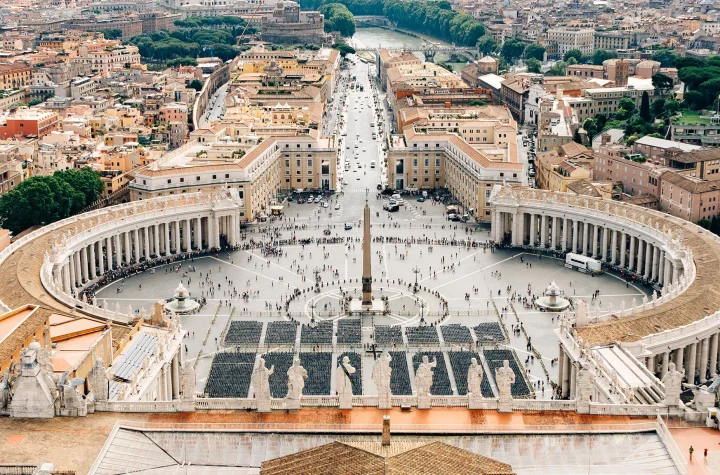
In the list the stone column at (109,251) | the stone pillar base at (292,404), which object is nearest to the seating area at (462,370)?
the stone pillar base at (292,404)

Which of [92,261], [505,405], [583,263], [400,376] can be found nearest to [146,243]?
[92,261]

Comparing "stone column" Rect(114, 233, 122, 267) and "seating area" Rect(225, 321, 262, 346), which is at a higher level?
"stone column" Rect(114, 233, 122, 267)

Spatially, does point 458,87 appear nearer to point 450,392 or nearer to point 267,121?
point 267,121

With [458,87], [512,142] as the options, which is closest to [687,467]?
[512,142]

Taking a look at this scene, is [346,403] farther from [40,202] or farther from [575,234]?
[40,202]

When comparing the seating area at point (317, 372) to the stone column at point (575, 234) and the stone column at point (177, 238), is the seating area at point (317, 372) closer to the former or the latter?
the stone column at point (177, 238)

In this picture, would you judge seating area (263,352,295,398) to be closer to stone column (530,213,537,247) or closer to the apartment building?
Answer: stone column (530,213,537,247)

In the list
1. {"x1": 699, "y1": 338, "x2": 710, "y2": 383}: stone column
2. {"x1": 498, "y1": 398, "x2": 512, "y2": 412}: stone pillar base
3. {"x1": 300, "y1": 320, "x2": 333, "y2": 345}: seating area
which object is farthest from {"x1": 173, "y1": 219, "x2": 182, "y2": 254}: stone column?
{"x1": 498, "y1": 398, "x2": 512, "y2": 412}: stone pillar base
